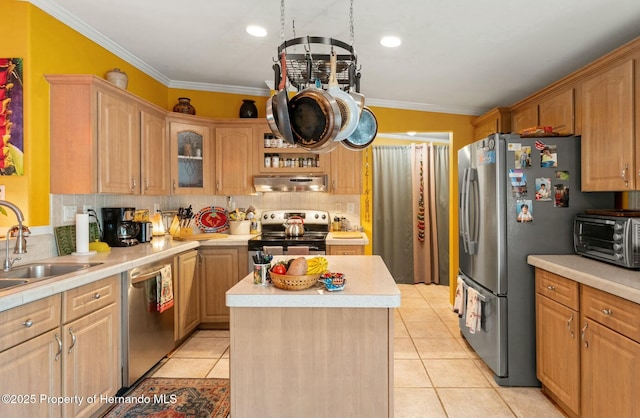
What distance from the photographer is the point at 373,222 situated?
5504 mm

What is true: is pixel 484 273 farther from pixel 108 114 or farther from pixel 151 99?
pixel 151 99

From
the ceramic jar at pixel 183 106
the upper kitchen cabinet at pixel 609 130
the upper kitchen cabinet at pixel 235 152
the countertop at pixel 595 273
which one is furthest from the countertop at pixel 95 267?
the upper kitchen cabinet at pixel 609 130

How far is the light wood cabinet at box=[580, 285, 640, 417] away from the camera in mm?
1702

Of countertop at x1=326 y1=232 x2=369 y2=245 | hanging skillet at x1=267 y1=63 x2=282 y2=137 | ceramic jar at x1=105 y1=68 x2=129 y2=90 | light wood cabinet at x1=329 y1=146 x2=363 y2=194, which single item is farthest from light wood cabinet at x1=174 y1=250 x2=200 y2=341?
hanging skillet at x1=267 y1=63 x2=282 y2=137

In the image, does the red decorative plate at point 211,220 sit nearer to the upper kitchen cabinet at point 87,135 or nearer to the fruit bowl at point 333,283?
the upper kitchen cabinet at point 87,135

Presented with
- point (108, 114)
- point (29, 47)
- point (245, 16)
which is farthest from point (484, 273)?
point (29, 47)

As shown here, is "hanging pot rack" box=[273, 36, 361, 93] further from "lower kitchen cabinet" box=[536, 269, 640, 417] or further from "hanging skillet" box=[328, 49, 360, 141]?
"lower kitchen cabinet" box=[536, 269, 640, 417]

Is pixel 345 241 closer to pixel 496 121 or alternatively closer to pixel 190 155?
pixel 190 155

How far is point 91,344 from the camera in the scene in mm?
2109

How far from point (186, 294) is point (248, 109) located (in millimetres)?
2062

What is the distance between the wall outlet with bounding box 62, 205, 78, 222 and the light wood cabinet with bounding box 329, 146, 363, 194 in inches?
94.0

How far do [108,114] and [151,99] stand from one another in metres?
1.20

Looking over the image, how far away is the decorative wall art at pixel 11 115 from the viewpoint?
230cm

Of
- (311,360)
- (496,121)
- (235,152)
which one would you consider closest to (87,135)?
(235,152)
